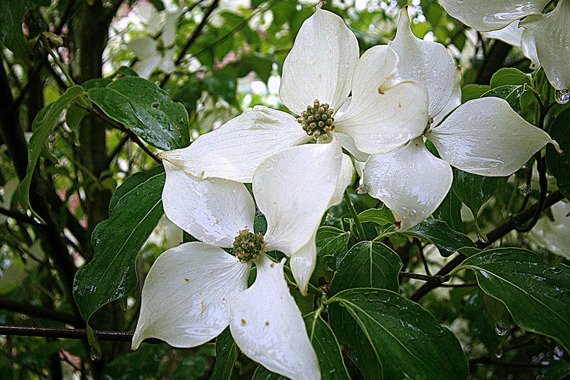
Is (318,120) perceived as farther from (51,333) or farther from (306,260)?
(51,333)

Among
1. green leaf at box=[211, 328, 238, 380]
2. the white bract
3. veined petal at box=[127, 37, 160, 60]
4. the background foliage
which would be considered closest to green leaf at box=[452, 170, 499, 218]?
the background foliage

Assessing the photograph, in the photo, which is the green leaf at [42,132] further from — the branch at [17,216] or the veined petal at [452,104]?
the veined petal at [452,104]

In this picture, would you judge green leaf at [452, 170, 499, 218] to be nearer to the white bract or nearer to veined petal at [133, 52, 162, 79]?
the white bract

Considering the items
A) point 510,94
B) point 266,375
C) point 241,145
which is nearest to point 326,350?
point 266,375

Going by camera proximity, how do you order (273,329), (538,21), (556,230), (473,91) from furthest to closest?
(556,230), (473,91), (538,21), (273,329)

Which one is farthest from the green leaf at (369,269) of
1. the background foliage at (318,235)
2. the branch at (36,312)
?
the branch at (36,312)

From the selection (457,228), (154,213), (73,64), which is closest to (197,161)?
(154,213)

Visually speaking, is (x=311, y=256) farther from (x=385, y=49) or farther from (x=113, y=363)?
(x=113, y=363)
